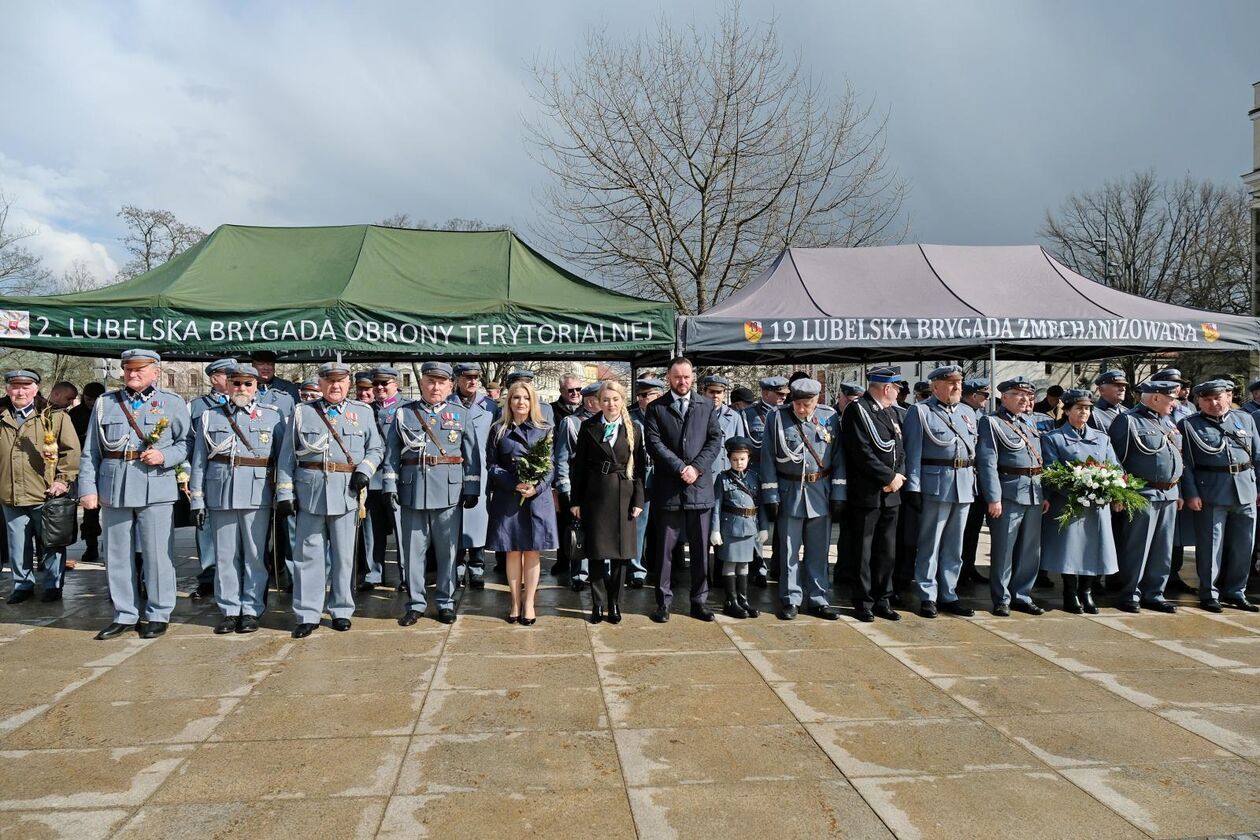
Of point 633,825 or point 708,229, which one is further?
point 708,229

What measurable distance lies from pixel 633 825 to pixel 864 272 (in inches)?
325

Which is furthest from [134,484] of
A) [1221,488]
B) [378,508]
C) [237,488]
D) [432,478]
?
[1221,488]

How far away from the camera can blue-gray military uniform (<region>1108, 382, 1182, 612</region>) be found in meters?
6.76

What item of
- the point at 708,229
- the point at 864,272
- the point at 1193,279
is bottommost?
the point at 864,272

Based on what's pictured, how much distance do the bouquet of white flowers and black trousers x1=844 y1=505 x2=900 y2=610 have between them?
1.37 meters

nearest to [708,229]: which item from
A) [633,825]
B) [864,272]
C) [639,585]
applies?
[864,272]

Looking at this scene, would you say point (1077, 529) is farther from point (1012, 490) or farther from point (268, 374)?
point (268, 374)

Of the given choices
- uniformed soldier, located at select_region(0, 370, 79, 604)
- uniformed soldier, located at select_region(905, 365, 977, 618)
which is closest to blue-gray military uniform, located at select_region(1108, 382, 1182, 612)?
uniformed soldier, located at select_region(905, 365, 977, 618)

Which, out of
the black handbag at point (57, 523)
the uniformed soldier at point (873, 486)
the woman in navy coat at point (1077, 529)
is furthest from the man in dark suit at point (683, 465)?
the black handbag at point (57, 523)

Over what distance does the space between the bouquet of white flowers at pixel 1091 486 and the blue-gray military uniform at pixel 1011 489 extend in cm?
16

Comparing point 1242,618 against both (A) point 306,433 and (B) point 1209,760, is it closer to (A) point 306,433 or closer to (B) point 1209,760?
(B) point 1209,760

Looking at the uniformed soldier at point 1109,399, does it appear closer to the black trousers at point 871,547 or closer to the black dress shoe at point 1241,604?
the black dress shoe at point 1241,604

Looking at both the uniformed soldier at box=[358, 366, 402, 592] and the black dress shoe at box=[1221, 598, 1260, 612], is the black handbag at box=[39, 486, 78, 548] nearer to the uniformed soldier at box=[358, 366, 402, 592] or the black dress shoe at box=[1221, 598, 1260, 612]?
the uniformed soldier at box=[358, 366, 402, 592]

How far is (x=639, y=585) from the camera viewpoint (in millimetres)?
7570
